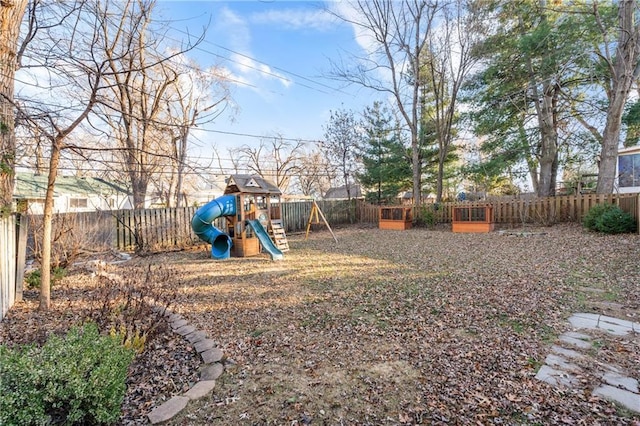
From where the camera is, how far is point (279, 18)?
7.68 meters

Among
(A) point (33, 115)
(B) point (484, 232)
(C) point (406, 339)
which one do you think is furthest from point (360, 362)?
(B) point (484, 232)

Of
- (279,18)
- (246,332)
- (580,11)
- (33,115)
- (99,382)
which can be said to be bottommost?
(246,332)

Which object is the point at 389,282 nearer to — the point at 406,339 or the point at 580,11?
the point at 406,339

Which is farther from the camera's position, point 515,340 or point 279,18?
point 279,18

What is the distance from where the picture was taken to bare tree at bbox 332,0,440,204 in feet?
42.7

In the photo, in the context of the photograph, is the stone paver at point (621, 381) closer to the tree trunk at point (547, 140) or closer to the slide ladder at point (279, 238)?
the slide ladder at point (279, 238)

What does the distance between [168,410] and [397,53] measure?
15.5 m

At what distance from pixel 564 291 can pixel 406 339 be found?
271 cm

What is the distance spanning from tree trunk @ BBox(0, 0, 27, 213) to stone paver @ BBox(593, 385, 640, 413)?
5673 mm

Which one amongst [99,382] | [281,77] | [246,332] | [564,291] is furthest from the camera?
[281,77]

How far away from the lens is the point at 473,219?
1052cm

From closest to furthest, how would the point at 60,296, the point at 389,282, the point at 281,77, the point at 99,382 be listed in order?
the point at 99,382 → the point at 60,296 → the point at 389,282 → the point at 281,77

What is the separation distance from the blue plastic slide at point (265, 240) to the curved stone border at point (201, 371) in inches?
149

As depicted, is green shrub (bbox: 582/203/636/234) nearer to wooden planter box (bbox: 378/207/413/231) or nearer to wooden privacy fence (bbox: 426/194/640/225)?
wooden privacy fence (bbox: 426/194/640/225)
